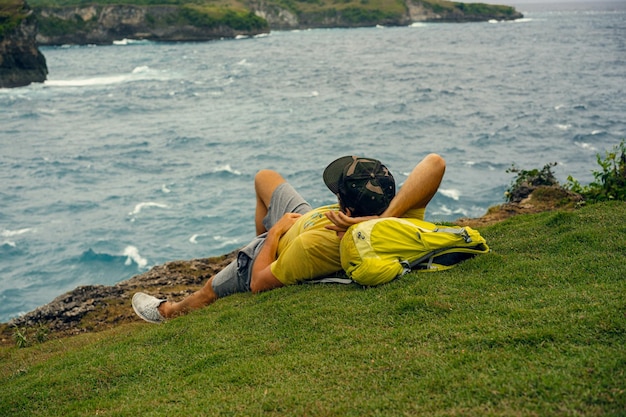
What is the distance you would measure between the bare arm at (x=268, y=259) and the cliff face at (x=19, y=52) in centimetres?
6696

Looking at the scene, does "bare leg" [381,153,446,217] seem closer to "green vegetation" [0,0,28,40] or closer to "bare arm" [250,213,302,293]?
"bare arm" [250,213,302,293]

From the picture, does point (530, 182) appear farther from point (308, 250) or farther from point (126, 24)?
point (126, 24)

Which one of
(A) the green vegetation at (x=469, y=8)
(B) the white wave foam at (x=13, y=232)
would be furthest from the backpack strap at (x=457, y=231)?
(A) the green vegetation at (x=469, y=8)

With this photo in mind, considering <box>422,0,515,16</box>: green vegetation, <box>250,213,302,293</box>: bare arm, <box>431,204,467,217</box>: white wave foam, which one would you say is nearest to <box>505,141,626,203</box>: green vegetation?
<box>250,213,302,293</box>: bare arm

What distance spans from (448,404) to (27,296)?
1841cm

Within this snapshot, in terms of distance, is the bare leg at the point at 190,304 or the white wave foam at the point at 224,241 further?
the white wave foam at the point at 224,241

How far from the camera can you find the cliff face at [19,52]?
211 feet

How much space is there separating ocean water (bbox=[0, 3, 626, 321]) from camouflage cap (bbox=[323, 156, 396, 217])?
15037 mm

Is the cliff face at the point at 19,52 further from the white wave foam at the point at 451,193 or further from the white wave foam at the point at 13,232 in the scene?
the white wave foam at the point at 451,193

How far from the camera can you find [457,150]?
106 feet

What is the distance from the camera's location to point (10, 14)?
67.3 metres

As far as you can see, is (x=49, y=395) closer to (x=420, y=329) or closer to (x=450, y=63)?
(x=420, y=329)

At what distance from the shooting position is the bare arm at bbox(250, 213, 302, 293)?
25.2ft

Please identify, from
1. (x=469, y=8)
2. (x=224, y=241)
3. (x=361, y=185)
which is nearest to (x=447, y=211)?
(x=224, y=241)
